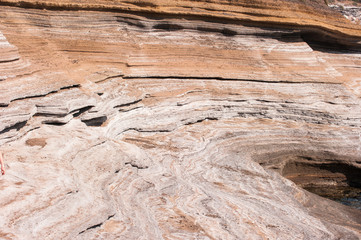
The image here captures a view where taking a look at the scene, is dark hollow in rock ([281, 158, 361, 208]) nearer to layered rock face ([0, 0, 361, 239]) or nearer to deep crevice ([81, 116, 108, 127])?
layered rock face ([0, 0, 361, 239])

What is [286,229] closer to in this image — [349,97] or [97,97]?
[97,97]

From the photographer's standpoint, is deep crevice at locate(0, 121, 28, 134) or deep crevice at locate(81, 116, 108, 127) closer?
deep crevice at locate(0, 121, 28, 134)

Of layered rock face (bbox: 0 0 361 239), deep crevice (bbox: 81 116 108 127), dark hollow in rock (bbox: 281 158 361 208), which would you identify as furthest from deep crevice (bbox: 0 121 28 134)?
dark hollow in rock (bbox: 281 158 361 208)

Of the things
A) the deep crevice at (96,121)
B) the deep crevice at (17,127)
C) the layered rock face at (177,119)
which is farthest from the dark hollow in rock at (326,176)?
the deep crevice at (17,127)

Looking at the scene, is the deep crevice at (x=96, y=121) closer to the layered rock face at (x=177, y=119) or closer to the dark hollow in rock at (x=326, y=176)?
the layered rock face at (x=177, y=119)

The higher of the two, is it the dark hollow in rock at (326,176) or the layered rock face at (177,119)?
the layered rock face at (177,119)

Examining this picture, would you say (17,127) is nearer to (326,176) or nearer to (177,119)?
(177,119)

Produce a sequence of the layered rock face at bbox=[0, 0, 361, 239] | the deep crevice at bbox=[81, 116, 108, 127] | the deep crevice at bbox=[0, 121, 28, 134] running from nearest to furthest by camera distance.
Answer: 1. the layered rock face at bbox=[0, 0, 361, 239]
2. the deep crevice at bbox=[0, 121, 28, 134]
3. the deep crevice at bbox=[81, 116, 108, 127]

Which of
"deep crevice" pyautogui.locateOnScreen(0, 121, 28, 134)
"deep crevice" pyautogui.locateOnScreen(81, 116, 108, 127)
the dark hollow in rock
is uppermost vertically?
"deep crevice" pyautogui.locateOnScreen(0, 121, 28, 134)

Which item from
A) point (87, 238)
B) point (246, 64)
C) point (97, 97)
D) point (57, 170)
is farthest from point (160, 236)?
point (246, 64)
